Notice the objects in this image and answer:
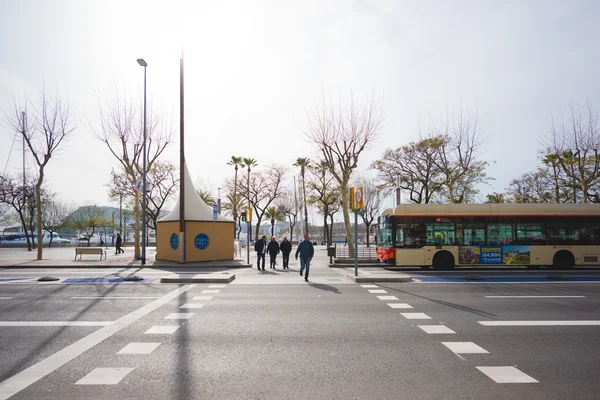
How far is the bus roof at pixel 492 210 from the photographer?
19.2 metres

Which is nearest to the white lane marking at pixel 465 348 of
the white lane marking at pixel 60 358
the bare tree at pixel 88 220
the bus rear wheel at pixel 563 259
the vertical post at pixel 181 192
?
the white lane marking at pixel 60 358

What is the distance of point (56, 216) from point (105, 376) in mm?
72206

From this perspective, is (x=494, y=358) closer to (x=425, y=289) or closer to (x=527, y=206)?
(x=425, y=289)

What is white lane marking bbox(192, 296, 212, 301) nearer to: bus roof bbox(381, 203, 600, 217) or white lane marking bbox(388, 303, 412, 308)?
white lane marking bbox(388, 303, 412, 308)

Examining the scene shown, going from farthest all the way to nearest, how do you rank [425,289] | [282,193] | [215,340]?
[282,193] < [425,289] < [215,340]

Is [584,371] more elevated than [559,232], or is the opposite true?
[559,232]

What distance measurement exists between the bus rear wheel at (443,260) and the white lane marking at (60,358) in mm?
13690

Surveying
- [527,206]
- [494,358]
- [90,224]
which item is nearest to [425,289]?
[494,358]

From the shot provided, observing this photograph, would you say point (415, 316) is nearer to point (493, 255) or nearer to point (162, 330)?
point (162, 330)

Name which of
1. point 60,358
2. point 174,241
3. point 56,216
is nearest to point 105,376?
point 60,358

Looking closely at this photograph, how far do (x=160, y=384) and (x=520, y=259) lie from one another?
1849cm

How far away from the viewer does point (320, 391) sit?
4.43m

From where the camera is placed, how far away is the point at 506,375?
4.93 m

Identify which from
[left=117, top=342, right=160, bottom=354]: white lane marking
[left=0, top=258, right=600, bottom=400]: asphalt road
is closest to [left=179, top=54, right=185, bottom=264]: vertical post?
[left=0, top=258, right=600, bottom=400]: asphalt road
